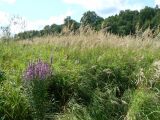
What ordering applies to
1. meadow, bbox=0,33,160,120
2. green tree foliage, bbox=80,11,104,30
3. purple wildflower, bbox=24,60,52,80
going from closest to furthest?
purple wildflower, bbox=24,60,52,80 → meadow, bbox=0,33,160,120 → green tree foliage, bbox=80,11,104,30

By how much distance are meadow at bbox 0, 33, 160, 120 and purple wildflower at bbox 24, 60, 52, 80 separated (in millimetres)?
54

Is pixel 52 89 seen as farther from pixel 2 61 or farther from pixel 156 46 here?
pixel 156 46

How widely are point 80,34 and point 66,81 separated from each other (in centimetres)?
284

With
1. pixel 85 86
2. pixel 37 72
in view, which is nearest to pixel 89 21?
Result: pixel 85 86

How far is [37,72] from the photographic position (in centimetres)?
626

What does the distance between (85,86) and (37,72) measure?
112 centimetres

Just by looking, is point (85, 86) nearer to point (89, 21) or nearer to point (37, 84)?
point (37, 84)

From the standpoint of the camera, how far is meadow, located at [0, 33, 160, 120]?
21.1ft

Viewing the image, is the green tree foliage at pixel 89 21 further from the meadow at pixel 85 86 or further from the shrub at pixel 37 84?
the shrub at pixel 37 84

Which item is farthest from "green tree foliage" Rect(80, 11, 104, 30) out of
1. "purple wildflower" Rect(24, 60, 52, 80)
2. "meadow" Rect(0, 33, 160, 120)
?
"purple wildflower" Rect(24, 60, 52, 80)

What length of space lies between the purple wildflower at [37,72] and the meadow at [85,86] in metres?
0.05

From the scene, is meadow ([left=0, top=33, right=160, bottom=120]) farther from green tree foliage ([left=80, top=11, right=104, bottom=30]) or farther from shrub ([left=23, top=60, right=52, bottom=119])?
green tree foliage ([left=80, top=11, right=104, bottom=30])

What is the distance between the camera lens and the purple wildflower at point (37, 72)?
6250 millimetres

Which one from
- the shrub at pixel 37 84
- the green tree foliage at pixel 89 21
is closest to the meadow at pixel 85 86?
the shrub at pixel 37 84
